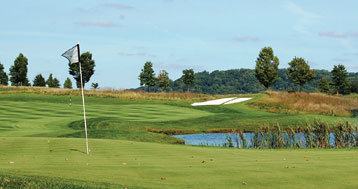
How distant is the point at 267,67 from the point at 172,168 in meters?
73.3

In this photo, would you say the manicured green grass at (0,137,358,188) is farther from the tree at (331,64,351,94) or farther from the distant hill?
the distant hill

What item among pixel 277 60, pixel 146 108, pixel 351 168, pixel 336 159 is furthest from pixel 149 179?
pixel 277 60

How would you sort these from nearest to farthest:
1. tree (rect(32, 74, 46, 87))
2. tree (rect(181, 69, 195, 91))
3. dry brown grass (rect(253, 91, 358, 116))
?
1. dry brown grass (rect(253, 91, 358, 116))
2. tree (rect(181, 69, 195, 91))
3. tree (rect(32, 74, 46, 87))

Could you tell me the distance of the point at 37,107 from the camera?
49.0 meters

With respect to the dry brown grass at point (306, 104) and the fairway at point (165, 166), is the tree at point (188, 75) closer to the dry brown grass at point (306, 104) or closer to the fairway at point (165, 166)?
the dry brown grass at point (306, 104)

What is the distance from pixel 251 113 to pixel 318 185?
42.7 meters

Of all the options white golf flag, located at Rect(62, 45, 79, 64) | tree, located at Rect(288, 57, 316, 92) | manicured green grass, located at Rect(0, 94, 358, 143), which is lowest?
manicured green grass, located at Rect(0, 94, 358, 143)

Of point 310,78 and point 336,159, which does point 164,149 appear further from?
point 310,78

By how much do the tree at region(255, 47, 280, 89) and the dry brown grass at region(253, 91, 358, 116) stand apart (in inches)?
717

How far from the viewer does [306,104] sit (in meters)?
57.7

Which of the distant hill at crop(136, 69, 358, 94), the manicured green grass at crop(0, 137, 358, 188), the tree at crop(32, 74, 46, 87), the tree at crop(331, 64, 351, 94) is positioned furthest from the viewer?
the distant hill at crop(136, 69, 358, 94)

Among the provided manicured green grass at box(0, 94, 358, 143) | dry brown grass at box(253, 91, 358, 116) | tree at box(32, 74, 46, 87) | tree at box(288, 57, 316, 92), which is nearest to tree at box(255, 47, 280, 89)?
tree at box(288, 57, 316, 92)

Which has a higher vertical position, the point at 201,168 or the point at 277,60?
the point at 277,60

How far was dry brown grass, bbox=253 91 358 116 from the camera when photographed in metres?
54.8
